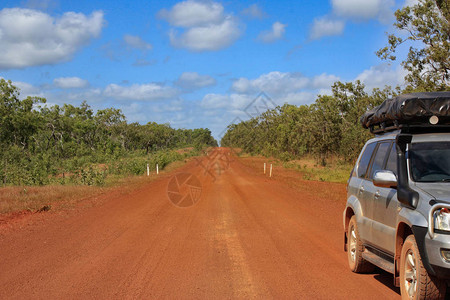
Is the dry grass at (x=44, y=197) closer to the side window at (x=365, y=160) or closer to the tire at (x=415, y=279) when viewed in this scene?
the side window at (x=365, y=160)

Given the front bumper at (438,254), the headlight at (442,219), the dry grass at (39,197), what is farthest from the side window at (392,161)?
the dry grass at (39,197)

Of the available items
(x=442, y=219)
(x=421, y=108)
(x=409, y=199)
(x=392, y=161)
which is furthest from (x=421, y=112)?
(x=442, y=219)

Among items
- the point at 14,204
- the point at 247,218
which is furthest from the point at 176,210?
the point at 14,204

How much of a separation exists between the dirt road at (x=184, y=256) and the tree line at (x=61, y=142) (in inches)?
506

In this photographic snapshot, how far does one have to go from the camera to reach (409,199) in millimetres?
4613

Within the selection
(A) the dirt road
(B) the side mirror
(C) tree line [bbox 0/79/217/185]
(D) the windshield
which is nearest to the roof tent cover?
(D) the windshield

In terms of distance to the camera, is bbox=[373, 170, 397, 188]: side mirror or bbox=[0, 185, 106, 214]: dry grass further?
bbox=[0, 185, 106, 214]: dry grass

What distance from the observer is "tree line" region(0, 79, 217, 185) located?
25039 millimetres

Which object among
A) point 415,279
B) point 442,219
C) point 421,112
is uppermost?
point 421,112

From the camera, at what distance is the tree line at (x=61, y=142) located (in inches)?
986

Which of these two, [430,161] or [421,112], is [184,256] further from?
[421,112]

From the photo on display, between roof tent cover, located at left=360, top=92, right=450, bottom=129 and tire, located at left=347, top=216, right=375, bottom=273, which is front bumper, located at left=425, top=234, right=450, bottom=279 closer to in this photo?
roof tent cover, located at left=360, top=92, right=450, bottom=129

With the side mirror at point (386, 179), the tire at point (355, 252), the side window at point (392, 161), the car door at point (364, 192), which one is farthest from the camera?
the tire at point (355, 252)

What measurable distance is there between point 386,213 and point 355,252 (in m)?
1.34
